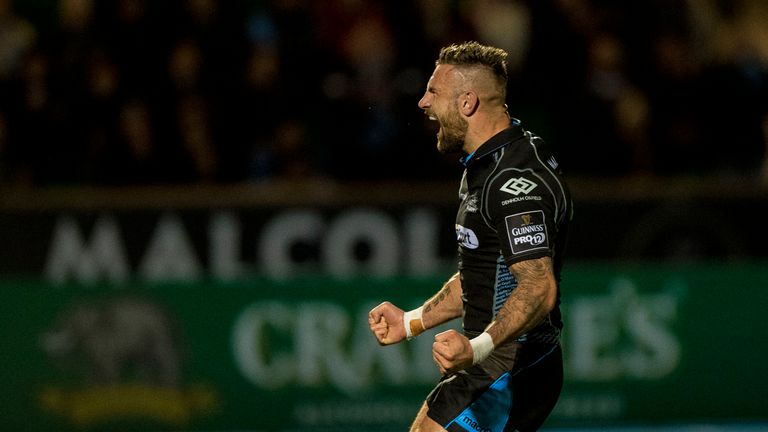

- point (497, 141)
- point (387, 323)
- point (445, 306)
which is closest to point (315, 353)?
point (445, 306)

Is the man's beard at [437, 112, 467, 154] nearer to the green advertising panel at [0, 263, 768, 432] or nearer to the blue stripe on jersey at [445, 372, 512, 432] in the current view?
the blue stripe on jersey at [445, 372, 512, 432]

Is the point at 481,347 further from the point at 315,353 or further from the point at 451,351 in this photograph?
the point at 315,353

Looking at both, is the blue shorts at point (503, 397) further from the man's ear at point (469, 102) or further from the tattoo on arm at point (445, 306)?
the man's ear at point (469, 102)

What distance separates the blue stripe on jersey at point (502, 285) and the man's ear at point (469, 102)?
1.91 ft

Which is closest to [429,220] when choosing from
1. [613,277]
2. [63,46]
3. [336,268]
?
[336,268]

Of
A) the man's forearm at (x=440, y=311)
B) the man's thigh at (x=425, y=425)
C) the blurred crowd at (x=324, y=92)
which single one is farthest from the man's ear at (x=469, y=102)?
the blurred crowd at (x=324, y=92)

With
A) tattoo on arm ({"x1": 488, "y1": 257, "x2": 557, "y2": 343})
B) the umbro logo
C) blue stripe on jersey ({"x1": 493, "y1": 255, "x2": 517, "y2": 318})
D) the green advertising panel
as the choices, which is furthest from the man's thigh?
the green advertising panel

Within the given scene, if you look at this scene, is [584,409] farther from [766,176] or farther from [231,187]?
[231,187]

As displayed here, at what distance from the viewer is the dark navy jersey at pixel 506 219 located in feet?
16.9

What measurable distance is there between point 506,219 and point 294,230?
5684 mm

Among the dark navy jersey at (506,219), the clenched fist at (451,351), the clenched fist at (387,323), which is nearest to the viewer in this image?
the clenched fist at (451,351)

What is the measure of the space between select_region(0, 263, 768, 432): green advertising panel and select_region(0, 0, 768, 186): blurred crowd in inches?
37.8

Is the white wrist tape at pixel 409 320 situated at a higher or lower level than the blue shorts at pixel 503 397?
higher

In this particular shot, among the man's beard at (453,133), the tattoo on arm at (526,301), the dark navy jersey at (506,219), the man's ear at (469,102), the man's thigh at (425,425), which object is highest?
the man's ear at (469,102)
